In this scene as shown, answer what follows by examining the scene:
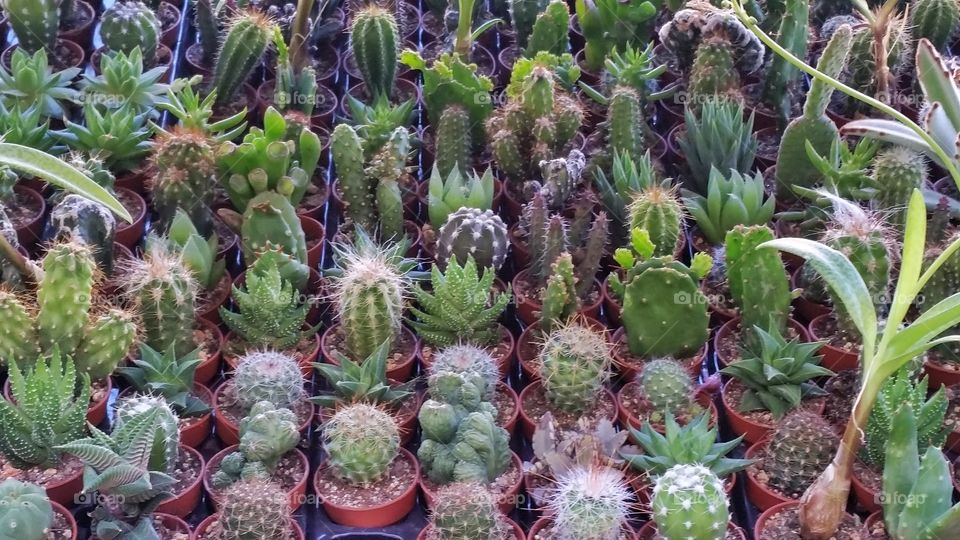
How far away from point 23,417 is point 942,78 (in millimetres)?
2333

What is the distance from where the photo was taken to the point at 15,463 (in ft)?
7.51

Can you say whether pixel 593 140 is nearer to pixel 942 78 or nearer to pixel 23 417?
pixel 942 78

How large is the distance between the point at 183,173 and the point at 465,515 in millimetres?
1259

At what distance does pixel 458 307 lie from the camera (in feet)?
8.54

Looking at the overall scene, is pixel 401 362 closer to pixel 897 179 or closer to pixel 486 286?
pixel 486 286

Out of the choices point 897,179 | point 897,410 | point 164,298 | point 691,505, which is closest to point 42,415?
point 164,298

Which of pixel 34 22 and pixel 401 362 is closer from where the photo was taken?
pixel 401 362

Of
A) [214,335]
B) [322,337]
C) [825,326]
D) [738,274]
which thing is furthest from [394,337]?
[825,326]

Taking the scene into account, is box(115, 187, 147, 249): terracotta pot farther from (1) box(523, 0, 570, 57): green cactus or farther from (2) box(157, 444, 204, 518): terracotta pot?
(1) box(523, 0, 570, 57): green cactus

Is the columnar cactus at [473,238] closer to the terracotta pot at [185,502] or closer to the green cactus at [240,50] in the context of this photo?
the terracotta pot at [185,502]

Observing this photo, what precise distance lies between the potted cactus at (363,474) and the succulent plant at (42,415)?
0.54m

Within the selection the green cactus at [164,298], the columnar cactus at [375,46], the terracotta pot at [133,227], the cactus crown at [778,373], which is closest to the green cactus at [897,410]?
the cactus crown at [778,373]

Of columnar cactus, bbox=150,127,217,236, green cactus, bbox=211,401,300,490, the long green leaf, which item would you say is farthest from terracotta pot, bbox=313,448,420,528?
columnar cactus, bbox=150,127,217,236

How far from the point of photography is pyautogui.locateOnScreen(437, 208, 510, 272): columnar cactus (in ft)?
8.88
